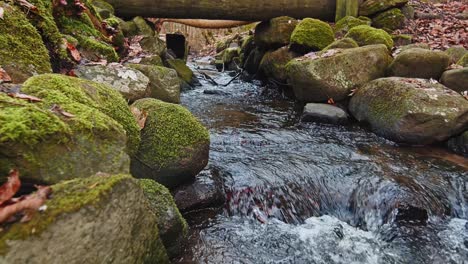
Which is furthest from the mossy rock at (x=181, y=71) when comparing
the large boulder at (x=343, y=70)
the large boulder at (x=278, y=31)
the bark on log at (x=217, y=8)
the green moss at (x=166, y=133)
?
the green moss at (x=166, y=133)

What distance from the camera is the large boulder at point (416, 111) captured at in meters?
4.66

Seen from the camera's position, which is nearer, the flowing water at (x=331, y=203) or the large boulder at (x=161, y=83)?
the flowing water at (x=331, y=203)

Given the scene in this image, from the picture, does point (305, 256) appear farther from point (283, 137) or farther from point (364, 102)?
point (364, 102)

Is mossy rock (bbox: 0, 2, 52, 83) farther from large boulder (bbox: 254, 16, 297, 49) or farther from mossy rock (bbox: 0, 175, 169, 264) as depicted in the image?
large boulder (bbox: 254, 16, 297, 49)

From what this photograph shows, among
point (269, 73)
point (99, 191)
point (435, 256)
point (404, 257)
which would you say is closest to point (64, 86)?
point (99, 191)

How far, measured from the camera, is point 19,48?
2928 mm

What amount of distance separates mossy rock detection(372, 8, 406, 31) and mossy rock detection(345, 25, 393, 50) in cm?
164

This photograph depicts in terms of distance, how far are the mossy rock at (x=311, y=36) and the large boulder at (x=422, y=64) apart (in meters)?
1.88

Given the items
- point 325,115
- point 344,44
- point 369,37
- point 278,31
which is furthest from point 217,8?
point 325,115

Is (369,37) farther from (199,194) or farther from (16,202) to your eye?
(16,202)

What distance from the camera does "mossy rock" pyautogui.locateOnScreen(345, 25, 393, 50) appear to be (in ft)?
22.8

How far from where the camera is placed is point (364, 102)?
5.57m

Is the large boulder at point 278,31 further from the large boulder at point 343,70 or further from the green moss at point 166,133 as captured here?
the green moss at point 166,133

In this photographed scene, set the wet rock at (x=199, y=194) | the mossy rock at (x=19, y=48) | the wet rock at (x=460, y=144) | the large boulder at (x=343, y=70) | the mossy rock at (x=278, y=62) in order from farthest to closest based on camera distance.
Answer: the mossy rock at (x=278, y=62) < the large boulder at (x=343, y=70) < the wet rock at (x=460, y=144) < the wet rock at (x=199, y=194) < the mossy rock at (x=19, y=48)
